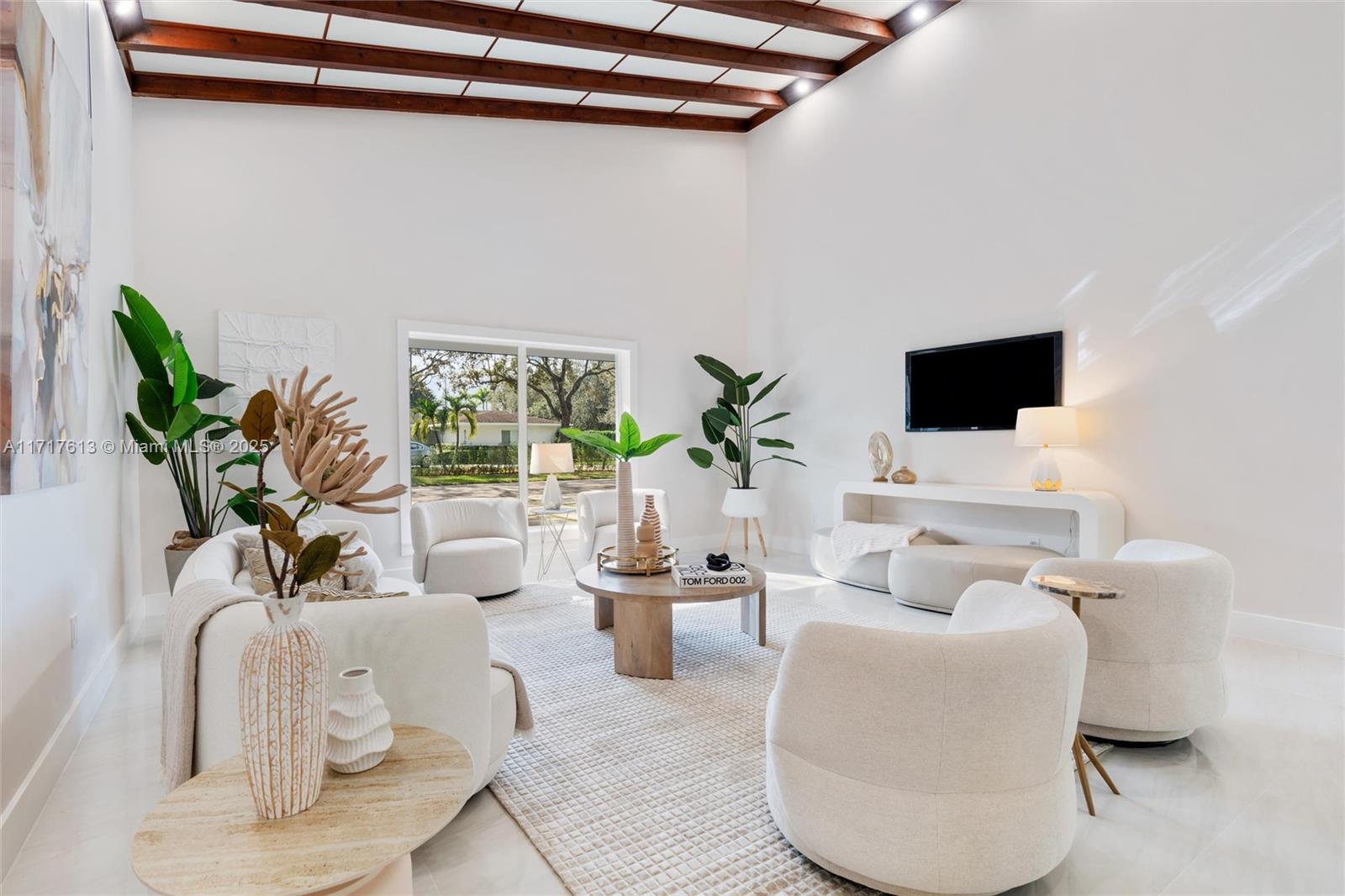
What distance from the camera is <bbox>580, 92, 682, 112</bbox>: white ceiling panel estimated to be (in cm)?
605

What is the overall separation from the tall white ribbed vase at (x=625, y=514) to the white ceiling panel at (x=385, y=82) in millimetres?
3576

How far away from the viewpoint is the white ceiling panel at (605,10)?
15.0 feet

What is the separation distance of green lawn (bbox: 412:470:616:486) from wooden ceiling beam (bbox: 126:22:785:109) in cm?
309

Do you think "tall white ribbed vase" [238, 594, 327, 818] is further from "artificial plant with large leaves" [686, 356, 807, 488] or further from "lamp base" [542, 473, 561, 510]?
"artificial plant with large leaves" [686, 356, 807, 488]

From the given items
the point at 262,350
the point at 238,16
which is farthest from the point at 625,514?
the point at 238,16

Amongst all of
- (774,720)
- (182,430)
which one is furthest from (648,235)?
(774,720)

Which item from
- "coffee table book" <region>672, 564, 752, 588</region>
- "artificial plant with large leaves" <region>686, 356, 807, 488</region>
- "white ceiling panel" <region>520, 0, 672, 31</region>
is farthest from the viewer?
"artificial plant with large leaves" <region>686, 356, 807, 488</region>

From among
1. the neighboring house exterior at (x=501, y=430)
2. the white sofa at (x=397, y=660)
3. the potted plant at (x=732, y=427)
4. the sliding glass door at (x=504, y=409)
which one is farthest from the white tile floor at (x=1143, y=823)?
the potted plant at (x=732, y=427)

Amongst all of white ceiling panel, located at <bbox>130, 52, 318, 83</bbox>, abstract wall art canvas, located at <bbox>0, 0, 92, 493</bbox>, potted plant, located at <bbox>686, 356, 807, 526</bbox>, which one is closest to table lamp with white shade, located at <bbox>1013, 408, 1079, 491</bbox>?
potted plant, located at <bbox>686, 356, 807, 526</bbox>

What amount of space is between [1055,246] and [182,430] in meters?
5.66

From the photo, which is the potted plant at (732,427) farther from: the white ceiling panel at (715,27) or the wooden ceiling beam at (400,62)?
the white ceiling panel at (715,27)

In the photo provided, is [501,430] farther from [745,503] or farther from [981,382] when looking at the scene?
[981,382]

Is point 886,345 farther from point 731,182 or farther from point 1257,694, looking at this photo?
point 1257,694

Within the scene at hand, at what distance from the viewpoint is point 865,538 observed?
5121 mm
